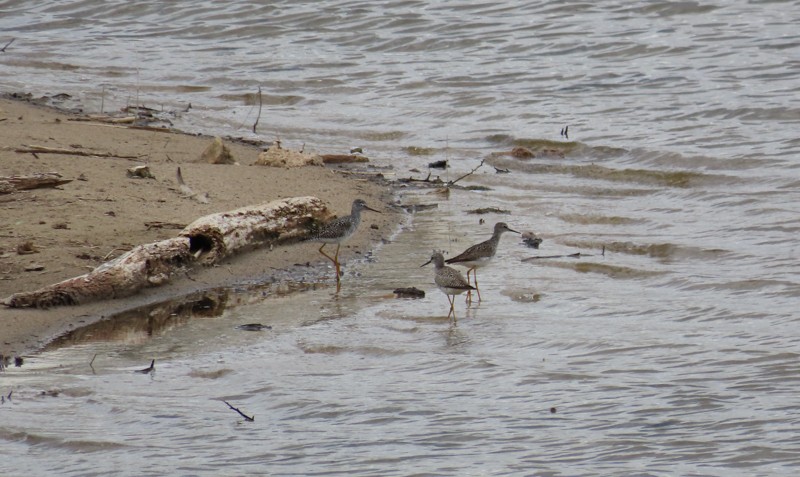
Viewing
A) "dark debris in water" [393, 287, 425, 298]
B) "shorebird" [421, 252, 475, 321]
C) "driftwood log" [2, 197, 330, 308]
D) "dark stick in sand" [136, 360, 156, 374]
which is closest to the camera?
"dark stick in sand" [136, 360, 156, 374]

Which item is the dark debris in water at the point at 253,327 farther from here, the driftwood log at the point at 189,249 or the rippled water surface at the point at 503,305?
the driftwood log at the point at 189,249

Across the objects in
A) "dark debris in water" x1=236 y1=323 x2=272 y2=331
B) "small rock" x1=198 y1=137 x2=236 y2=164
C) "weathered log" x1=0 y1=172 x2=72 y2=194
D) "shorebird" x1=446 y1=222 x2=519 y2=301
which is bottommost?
"dark debris in water" x1=236 y1=323 x2=272 y2=331

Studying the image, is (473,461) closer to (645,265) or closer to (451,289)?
(451,289)

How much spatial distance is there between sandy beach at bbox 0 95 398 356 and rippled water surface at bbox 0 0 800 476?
324 millimetres

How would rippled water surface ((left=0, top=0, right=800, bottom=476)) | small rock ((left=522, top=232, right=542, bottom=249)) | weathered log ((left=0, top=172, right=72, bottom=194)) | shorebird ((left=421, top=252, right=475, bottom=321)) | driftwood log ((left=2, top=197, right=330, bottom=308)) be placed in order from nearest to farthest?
rippled water surface ((left=0, top=0, right=800, bottom=476)) < driftwood log ((left=2, top=197, right=330, bottom=308)) < shorebird ((left=421, top=252, right=475, bottom=321)) < weathered log ((left=0, top=172, right=72, bottom=194)) < small rock ((left=522, top=232, right=542, bottom=249))

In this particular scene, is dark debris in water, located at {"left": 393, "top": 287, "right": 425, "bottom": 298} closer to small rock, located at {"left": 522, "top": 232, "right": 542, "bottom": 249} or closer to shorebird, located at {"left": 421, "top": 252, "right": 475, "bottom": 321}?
shorebird, located at {"left": 421, "top": 252, "right": 475, "bottom": 321}

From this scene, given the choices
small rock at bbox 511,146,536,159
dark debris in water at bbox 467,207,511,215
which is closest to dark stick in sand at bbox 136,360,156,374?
dark debris in water at bbox 467,207,511,215

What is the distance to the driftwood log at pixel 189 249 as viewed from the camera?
314 inches

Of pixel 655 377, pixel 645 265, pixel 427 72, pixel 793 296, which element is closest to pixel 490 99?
pixel 427 72

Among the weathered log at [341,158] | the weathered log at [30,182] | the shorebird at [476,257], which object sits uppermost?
the weathered log at [30,182]

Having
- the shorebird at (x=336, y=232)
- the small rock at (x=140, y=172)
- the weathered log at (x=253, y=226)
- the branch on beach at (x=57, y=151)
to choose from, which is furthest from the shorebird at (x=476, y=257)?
the branch on beach at (x=57, y=151)

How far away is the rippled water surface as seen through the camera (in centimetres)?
600

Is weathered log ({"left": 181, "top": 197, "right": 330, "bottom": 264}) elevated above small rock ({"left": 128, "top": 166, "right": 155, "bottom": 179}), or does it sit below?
below

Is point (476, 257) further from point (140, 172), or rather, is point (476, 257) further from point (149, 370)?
point (140, 172)
